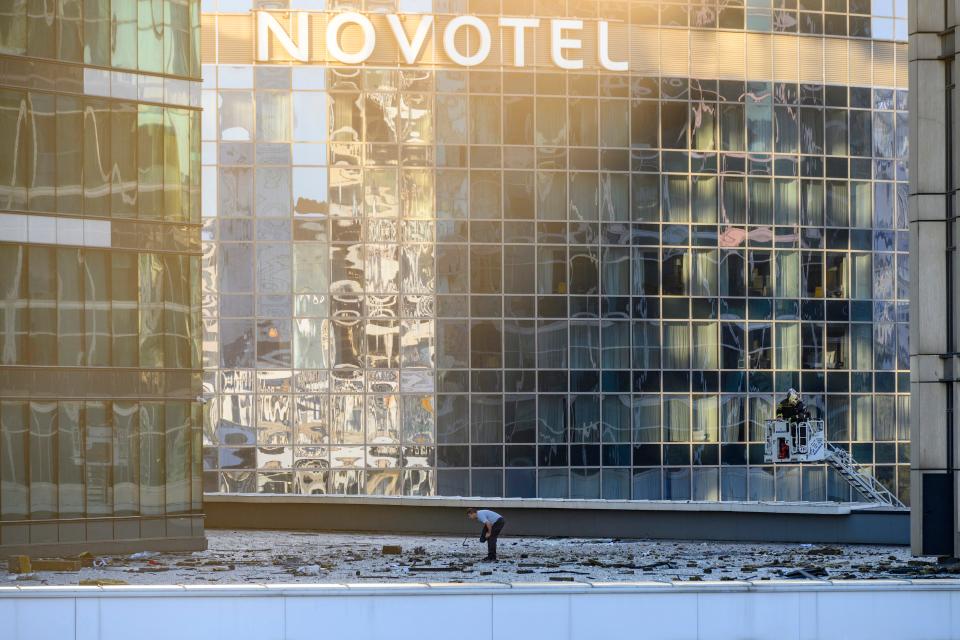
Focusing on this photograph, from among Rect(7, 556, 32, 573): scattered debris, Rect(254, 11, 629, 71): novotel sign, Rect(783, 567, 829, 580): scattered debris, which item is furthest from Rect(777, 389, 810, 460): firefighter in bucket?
Rect(7, 556, 32, 573): scattered debris

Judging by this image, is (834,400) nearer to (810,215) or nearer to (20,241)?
(810,215)

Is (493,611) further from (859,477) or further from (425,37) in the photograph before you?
(859,477)

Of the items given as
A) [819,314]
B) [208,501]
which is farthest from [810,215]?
[208,501]

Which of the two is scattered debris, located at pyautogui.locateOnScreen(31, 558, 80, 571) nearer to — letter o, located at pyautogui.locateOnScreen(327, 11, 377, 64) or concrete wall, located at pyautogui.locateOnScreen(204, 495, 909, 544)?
concrete wall, located at pyautogui.locateOnScreen(204, 495, 909, 544)

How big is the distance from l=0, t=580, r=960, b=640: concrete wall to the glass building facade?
34620mm

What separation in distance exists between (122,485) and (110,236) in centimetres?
570

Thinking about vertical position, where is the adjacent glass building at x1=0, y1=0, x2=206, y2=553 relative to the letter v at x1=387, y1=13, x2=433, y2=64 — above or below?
below

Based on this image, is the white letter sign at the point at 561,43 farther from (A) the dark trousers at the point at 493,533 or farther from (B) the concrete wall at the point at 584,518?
(A) the dark trousers at the point at 493,533

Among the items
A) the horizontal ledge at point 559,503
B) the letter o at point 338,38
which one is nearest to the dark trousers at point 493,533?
the horizontal ledge at point 559,503

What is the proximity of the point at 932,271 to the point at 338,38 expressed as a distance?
25.0 m

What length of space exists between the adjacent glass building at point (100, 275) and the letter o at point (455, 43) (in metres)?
16.0

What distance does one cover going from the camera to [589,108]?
53.5 m

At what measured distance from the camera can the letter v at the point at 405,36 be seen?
52281mm

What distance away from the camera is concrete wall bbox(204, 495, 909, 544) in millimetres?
43156
